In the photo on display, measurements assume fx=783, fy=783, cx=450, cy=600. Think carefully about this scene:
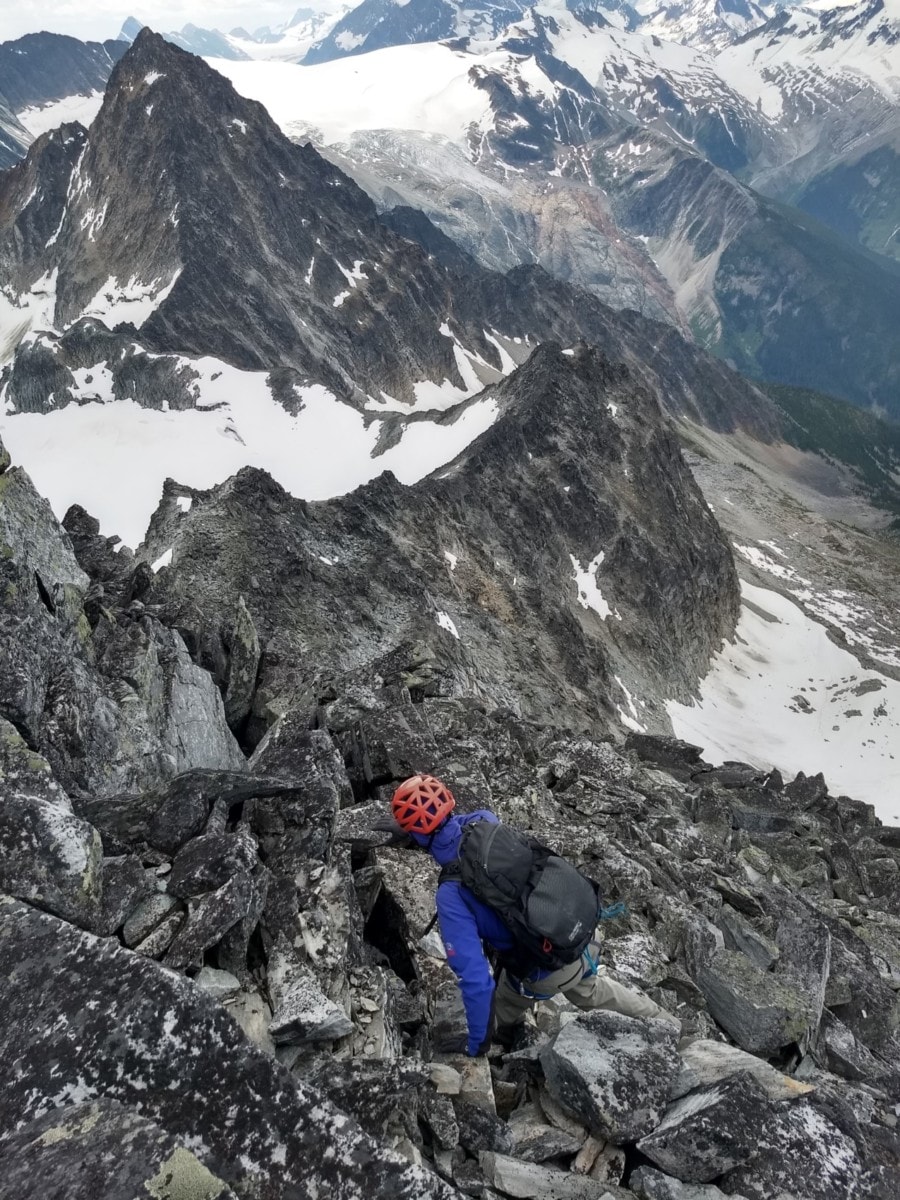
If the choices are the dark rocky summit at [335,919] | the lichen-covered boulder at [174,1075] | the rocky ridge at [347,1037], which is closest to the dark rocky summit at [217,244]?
the dark rocky summit at [335,919]

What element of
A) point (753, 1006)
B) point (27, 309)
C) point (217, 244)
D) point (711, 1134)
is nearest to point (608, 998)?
point (711, 1134)

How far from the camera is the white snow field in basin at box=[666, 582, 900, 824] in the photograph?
69.4 m

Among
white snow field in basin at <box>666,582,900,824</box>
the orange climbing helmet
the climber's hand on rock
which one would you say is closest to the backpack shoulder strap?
the orange climbing helmet

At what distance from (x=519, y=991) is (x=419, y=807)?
9.35 ft

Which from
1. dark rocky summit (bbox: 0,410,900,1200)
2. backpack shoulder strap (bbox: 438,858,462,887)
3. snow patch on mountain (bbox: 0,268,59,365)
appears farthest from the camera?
snow patch on mountain (bbox: 0,268,59,365)

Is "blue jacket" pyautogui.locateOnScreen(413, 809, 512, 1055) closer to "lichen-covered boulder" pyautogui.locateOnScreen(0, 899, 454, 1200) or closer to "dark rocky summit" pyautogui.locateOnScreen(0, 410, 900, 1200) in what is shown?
"dark rocky summit" pyautogui.locateOnScreen(0, 410, 900, 1200)

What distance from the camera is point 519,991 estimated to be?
9742mm

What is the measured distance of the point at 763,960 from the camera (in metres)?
15.5

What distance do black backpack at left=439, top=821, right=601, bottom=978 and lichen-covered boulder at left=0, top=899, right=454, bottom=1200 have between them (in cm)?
271

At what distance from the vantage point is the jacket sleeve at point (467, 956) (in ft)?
28.3

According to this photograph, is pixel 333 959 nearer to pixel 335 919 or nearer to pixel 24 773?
pixel 335 919

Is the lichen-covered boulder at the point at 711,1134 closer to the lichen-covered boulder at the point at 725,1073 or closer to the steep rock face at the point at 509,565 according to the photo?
the lichen-covered boulder at the point at 725,1073

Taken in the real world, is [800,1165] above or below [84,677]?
below

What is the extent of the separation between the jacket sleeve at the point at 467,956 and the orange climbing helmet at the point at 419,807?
2.30ft
